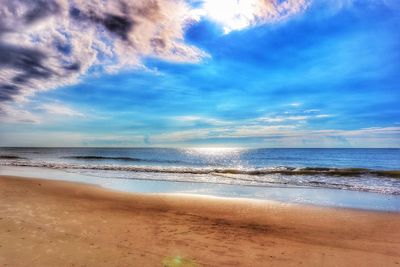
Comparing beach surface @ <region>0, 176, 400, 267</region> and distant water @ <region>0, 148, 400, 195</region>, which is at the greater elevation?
distant water @ <region>0, 148, 400, 195</region>

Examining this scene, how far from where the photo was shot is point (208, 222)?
893 centimetres

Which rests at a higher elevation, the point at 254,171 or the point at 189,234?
the point at 254,171

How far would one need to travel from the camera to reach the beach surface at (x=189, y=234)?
5738 millimetres

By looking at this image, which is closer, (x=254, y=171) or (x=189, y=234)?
(x=189, y=234)

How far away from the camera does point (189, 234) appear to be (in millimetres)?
7457

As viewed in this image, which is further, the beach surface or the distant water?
the distant water

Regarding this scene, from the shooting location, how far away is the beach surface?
5.74 meters

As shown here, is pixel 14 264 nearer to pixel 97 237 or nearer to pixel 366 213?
pixel 97 237

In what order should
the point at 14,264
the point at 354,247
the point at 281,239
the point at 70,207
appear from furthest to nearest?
the point at 70,207
the point at 281,239
the point at 354,247
the point at 14,264

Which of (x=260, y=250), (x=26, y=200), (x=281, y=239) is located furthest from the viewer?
(x=26, y=200)

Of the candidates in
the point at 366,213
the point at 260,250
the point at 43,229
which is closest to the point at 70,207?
the point at 43,229

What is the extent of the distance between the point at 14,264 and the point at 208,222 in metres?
5.42

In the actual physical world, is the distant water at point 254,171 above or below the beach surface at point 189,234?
above

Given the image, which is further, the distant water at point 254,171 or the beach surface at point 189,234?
the distant water at point 254,171
